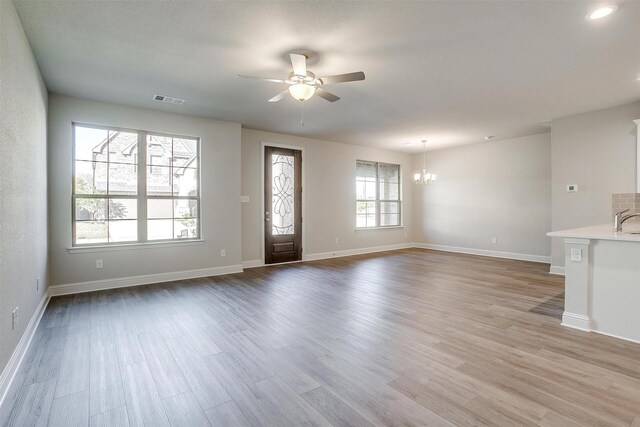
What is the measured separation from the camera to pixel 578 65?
3.34m

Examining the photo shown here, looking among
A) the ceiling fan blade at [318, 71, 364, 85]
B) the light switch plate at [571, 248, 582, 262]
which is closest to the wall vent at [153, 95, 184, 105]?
the ceiling fan blade at [318, 71, 364, 85]

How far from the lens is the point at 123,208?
471 centimetres

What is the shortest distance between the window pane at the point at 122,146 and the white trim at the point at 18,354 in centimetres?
226

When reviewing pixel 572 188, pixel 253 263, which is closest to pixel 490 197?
pixel 572 188

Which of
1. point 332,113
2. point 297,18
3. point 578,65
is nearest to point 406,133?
point 332,113

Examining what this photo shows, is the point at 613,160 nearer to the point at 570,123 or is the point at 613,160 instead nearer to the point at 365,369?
the point at 570,123

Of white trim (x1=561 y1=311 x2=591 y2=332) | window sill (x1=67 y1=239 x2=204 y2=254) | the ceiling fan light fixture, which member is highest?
the ceiling fan light fixture

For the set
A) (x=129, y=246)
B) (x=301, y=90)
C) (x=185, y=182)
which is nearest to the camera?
(x=301, y=90)

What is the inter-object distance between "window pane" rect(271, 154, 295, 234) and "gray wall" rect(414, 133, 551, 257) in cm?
428

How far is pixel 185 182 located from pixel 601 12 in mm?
5500

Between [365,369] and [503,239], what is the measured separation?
639 centimetres

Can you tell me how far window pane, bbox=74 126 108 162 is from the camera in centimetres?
439

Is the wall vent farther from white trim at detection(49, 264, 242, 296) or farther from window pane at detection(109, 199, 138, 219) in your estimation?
white trim at detection(49, 264, 242, 296)

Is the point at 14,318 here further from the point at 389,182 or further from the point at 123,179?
the point at 389,182
